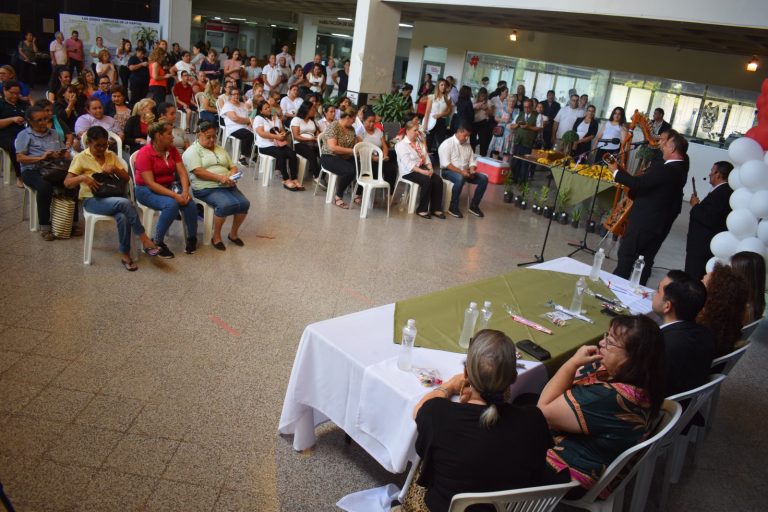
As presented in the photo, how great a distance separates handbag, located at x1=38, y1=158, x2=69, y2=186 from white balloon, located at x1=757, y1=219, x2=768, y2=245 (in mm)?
5910

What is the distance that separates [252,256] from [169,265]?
0.76 m

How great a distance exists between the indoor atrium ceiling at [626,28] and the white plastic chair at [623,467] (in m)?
7.01

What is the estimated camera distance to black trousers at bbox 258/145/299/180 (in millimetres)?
7898

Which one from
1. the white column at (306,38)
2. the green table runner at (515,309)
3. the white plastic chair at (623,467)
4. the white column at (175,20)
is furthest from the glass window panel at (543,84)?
the white plastic chair at (623,467)

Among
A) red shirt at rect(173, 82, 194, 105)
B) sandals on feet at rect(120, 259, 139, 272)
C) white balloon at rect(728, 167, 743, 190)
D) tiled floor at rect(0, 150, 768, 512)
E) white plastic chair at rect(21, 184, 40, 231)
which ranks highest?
white balloon at rect(728, 167, 743, 190)

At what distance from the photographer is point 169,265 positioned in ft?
16.4

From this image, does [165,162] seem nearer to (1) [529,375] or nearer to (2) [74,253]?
(2) [74,253]

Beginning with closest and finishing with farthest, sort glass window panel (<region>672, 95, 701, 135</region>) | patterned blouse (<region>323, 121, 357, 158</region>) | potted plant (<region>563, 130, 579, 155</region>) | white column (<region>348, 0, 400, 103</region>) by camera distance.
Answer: patterned blouse (<region>323, 121, 357, 158</region>), potted plant (<region>563, 130, 579, 155</region>), white column (<region>348, 0, 400, 103</region>), glass window panel (<region>672, 95, 701, 135</region>)

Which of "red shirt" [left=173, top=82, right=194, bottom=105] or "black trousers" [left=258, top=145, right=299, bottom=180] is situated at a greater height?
"red shirt" [left=173, top=82, right=194, bottom=105]

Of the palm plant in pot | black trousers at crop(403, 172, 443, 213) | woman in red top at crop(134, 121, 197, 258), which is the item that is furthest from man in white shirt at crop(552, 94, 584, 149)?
woman in red top at crop(134, 121, 197, 258)

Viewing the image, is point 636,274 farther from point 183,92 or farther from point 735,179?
point 183,92

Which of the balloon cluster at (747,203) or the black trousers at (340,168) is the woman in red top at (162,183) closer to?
the black trousers at (340,168)

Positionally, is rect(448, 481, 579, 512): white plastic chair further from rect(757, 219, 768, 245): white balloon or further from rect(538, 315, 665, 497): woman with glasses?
rect(757, 219, 768, 245): white balloon

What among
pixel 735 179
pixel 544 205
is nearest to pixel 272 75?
pixel 544 205
